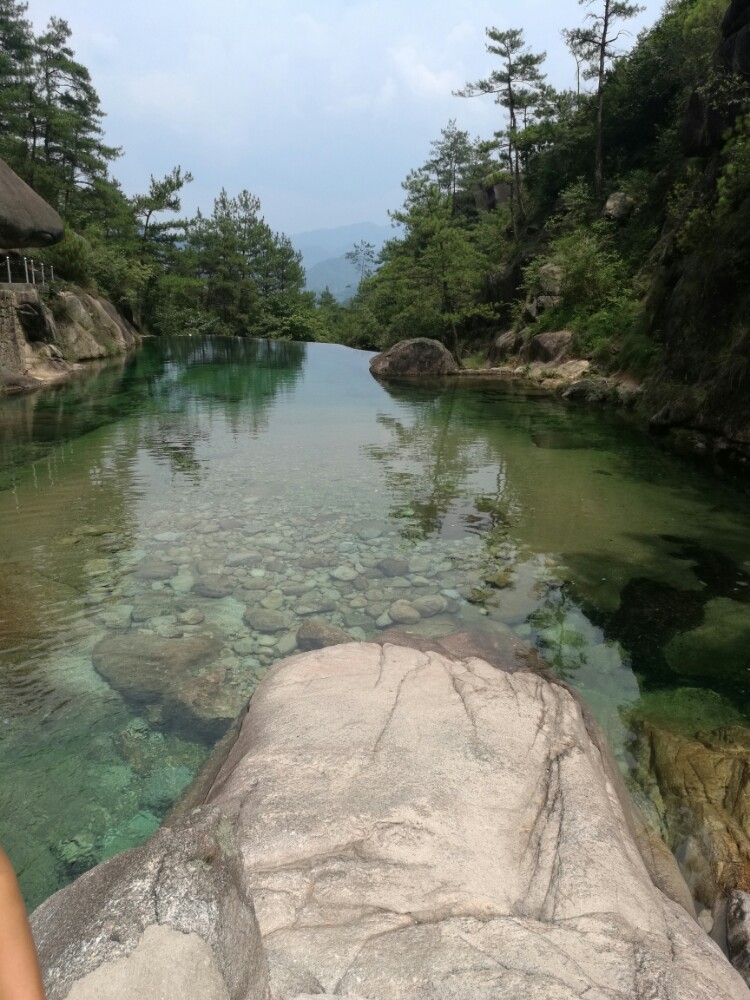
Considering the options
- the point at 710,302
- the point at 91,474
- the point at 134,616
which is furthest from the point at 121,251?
the point at 134,616

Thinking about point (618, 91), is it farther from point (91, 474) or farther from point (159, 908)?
point (159, 908)

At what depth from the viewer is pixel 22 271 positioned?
2239cm

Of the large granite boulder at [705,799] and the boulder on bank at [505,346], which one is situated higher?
the boulder on bank at [505,346]

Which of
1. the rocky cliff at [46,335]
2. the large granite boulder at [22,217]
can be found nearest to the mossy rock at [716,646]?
the large granite boulder at [22,217]

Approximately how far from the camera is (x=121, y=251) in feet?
131

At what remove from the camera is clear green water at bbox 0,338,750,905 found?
3859 millimetres

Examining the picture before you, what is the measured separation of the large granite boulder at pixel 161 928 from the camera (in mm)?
1351

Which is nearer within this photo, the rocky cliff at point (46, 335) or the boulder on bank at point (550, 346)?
the rocky cliff at point (46, 335)

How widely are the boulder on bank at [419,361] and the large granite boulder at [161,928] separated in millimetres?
25430

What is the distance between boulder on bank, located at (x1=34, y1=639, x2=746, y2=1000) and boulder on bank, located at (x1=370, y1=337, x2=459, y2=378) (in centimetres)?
2352

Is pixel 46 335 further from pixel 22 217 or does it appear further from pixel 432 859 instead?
pixel 432 859

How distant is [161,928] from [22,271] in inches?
1035

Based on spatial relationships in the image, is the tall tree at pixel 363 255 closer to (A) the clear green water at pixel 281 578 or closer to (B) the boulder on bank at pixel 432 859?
(A) the clear green water at pixel 281 578

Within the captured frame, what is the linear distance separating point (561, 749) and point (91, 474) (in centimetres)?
910
